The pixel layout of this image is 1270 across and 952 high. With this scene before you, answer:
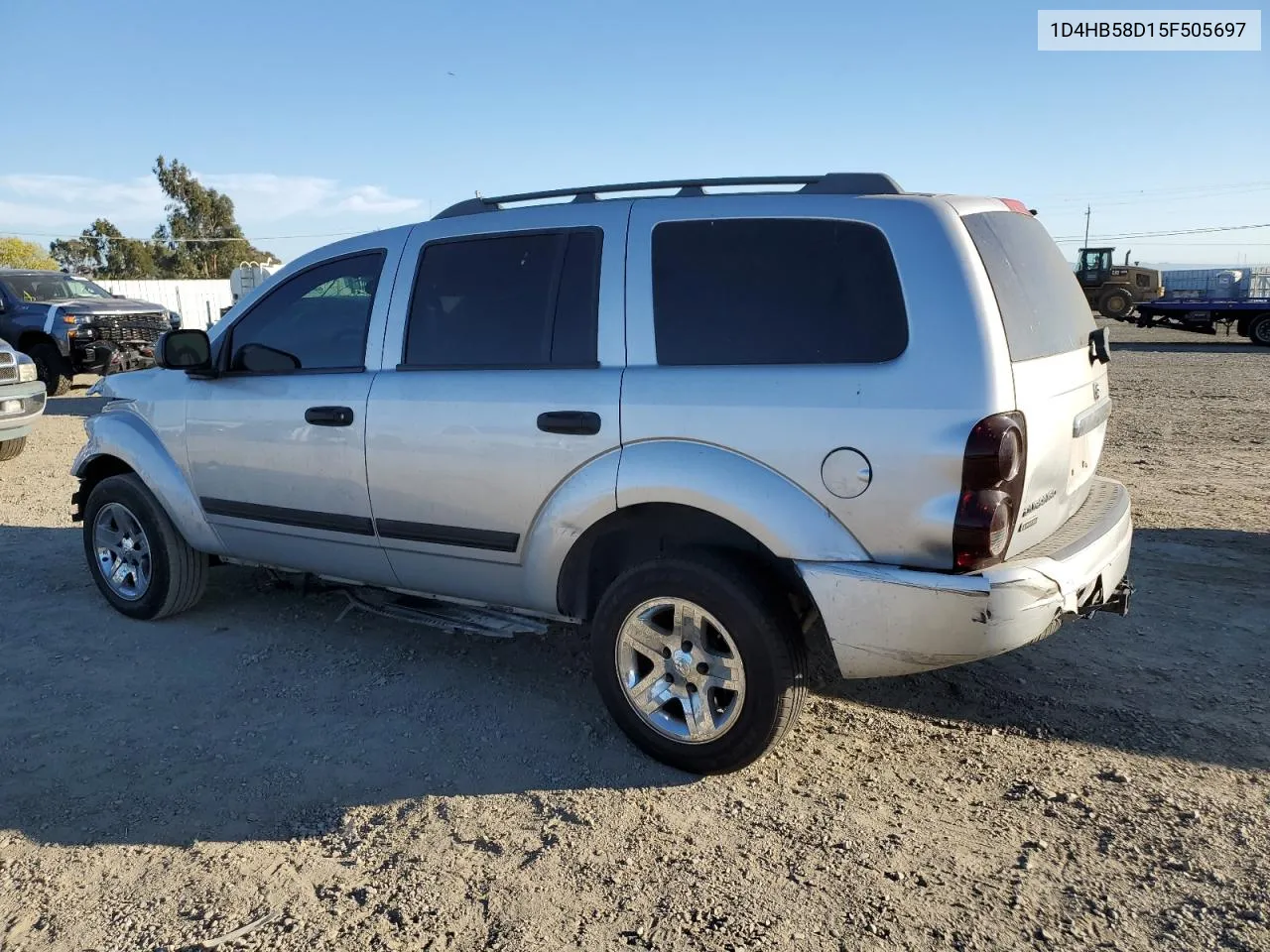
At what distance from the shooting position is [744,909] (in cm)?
265

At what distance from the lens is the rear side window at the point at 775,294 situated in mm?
3000

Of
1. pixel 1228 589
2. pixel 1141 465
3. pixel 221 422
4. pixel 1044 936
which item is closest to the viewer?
pixel 1044 936

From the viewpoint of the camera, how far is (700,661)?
3295 millimetres

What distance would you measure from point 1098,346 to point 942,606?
142 centimetres

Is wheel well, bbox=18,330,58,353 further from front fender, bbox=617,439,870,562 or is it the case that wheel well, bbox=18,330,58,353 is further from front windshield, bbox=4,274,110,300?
front fender, bbox=617,439,870,562

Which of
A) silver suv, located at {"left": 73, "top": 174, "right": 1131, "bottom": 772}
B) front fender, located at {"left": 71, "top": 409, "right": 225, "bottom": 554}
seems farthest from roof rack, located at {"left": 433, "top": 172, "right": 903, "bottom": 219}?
front fender, located at {"left": 71, "top": 409, "right": 225, "bottom": 554}

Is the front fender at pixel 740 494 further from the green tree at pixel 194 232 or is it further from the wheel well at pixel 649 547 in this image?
the green tree at pixel 194 232

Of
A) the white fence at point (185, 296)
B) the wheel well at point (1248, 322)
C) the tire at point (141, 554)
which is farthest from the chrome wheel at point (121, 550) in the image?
the white fence at point (185, 296)

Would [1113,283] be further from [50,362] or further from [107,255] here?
[107,255]

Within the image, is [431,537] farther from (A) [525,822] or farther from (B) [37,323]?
(B) [37,323]

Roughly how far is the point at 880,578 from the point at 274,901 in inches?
78.5

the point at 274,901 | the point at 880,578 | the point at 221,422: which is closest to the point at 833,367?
the point at 880,578

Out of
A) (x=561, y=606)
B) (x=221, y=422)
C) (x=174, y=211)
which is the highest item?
(x=174, y=211)

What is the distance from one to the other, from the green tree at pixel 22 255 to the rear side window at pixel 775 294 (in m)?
62.6
